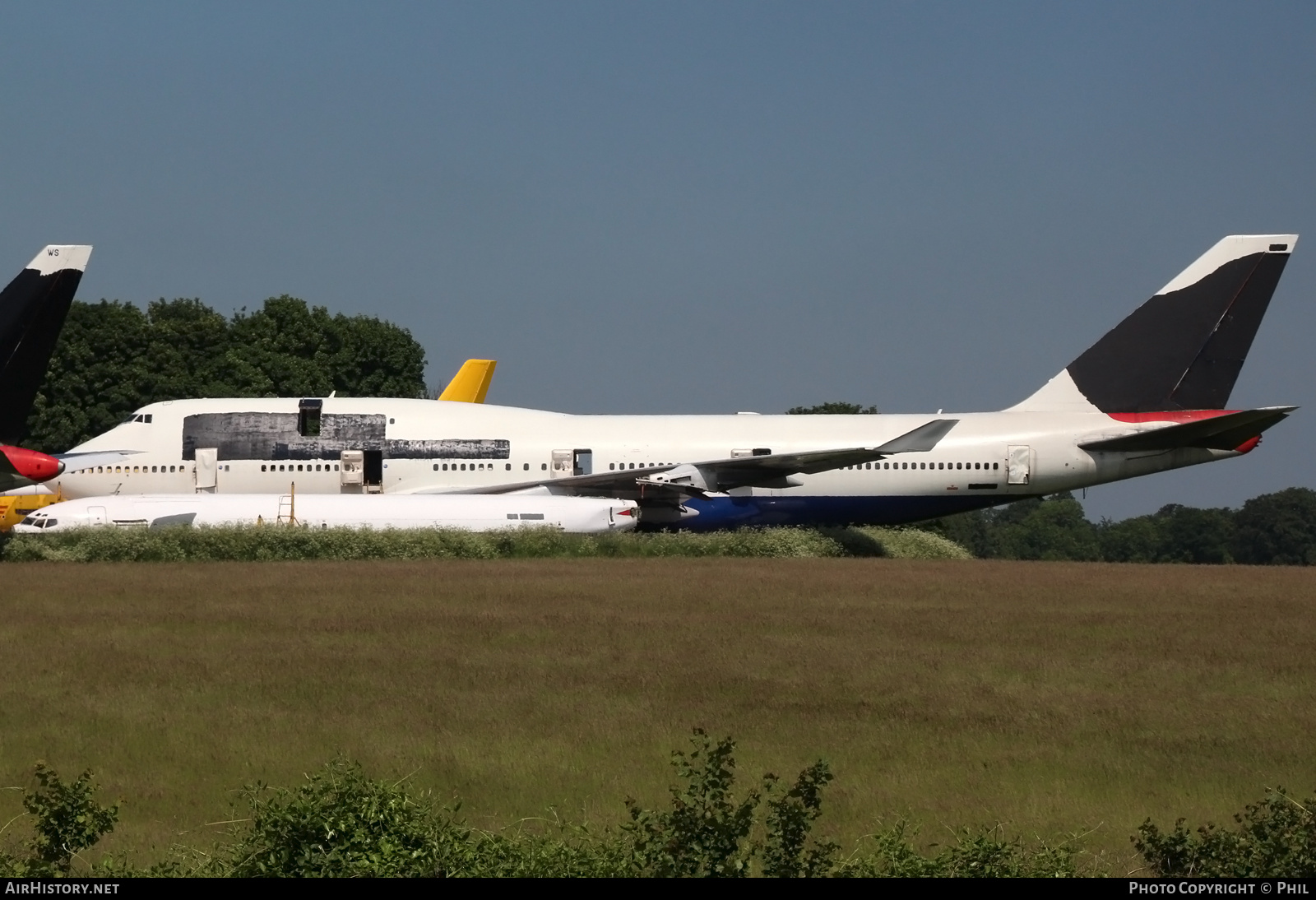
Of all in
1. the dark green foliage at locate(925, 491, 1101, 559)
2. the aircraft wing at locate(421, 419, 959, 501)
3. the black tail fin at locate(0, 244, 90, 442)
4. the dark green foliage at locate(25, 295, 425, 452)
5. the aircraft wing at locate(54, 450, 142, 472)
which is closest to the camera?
the black tail fin at locate(0, 244, 90, 442)

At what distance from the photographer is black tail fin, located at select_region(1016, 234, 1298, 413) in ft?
123

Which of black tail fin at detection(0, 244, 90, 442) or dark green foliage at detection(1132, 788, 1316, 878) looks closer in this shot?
dark green foliage at detection(1132, 788, 1316, 878)

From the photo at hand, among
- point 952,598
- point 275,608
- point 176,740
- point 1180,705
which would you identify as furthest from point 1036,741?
point 275,608

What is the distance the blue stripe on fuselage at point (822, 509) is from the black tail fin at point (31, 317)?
16184mm

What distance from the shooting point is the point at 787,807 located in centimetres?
924

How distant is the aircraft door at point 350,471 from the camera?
37.8 meters

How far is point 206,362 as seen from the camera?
84.2m

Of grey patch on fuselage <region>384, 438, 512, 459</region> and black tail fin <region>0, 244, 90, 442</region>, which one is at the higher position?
black tail fin <region>0, 244, 90, 442</region>

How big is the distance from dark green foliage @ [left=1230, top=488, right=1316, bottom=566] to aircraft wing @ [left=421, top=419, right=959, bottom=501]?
258 ft

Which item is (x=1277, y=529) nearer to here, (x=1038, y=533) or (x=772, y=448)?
(x=1038, y=533)

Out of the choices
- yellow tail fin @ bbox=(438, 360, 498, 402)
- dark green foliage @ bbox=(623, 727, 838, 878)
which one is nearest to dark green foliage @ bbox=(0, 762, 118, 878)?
dark green foliage @ bbox=(623, 727, 838, 878)

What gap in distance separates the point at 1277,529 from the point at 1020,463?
275 ft

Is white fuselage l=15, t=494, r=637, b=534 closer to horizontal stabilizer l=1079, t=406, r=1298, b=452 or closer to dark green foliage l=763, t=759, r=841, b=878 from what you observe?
horizontal stabilizer l=1079, t=406, r=1298, b=452

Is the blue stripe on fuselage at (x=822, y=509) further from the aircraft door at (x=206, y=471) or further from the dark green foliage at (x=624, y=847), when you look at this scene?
the dark green foliage at (x=624, y=847)
